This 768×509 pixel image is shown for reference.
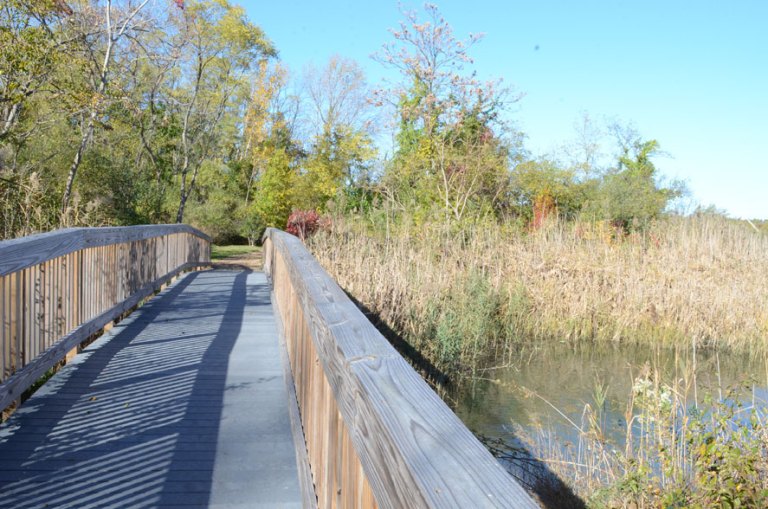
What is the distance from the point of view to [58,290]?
15.9 ft

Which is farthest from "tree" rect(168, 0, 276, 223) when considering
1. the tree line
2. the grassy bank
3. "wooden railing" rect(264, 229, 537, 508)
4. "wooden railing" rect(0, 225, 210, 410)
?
"wooden railing" rect(264, 229, 537, 508)

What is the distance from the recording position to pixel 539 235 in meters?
11.9

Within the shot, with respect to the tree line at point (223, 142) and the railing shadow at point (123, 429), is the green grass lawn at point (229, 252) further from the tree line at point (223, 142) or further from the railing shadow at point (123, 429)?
the railing shadow at point (123, 429)

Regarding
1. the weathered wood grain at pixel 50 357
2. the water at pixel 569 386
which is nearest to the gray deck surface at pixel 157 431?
the weathered wood grain at pixel 50 357

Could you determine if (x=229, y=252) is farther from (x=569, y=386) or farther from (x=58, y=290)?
(x=58, y=290)

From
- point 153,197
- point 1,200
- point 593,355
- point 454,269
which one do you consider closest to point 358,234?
point 454,269

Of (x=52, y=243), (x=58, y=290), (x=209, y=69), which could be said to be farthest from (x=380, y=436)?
(x=209, y=69)

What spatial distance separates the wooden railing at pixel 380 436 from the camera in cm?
98

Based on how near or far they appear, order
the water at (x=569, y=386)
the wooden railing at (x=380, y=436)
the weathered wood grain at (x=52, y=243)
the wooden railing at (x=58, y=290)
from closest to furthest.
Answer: the wooden railing at (x=380, y=436), the weathered wood grain at (x=52, y=243), the wooden railing at (x=58, y=290), the water at (x=569, y=386)

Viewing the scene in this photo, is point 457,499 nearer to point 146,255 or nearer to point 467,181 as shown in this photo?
point 146,255

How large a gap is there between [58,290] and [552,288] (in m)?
7.80

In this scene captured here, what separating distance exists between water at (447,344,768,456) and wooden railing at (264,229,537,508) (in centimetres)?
347

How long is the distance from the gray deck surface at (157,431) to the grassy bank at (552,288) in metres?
2.87

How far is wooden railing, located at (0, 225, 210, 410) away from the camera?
3.75m
